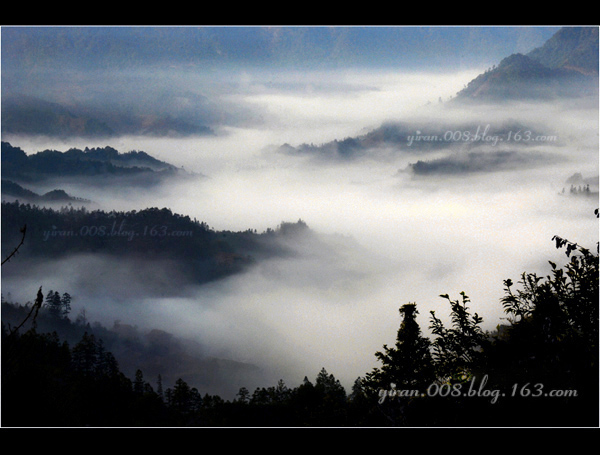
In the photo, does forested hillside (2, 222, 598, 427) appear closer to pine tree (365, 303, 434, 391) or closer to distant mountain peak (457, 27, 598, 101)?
pine tree (365, 303, 434, 391)

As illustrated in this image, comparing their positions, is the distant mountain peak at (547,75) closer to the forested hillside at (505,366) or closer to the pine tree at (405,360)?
the pine tree at (405,360)

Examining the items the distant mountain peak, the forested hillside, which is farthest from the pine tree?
the distant mountain peak

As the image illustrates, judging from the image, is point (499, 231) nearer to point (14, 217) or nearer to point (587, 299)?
point (14, 217)

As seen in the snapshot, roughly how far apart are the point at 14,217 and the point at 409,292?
244 feet

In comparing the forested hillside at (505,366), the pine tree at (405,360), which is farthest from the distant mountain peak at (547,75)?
the forested hillside at (505,366)

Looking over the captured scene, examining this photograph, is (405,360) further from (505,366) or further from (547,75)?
(547,75)

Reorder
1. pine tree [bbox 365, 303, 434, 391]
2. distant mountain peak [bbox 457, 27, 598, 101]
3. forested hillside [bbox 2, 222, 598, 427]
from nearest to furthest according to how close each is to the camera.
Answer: forested hillside [bbox 2, 222, 598, 427], pine tree [bbox 365, 303, 434, 391], distant mountain peak [bbox 457, 27, 598, 101]

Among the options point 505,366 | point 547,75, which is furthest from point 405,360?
point 547,75

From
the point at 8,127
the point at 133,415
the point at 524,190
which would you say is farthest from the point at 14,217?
the point at 524,190

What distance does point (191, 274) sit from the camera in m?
117

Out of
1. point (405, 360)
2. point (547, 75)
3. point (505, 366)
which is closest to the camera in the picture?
point (505, 366)

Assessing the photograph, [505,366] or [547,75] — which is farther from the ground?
[547,75]
